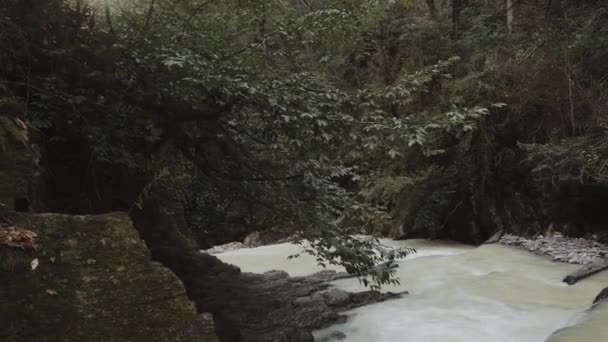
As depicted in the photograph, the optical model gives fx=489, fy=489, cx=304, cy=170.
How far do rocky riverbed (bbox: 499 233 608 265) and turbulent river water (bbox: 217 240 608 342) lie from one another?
0.30 m

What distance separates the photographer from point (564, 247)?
1018 cm

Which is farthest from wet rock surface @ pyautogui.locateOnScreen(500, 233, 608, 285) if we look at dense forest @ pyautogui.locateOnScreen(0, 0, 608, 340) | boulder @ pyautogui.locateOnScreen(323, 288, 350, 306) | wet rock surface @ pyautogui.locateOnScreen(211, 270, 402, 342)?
boulder @ pyautogui.locateOnScreen(323, 288, 350, 306)

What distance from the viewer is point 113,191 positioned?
542 cm

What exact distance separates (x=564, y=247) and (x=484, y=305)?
4049 mm

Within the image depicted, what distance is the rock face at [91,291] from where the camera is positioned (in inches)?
103

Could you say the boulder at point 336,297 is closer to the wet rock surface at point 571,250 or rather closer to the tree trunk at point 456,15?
the wet rock surface at point 571,250

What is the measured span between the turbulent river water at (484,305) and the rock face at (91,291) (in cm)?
412

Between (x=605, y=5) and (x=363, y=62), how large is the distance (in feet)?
35.4

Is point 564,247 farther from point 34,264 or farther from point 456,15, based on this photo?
point 34,264

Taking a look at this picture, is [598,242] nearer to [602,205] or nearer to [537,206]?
[602,205]

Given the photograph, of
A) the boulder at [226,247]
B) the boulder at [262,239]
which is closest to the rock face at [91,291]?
the boulder at [226,247]

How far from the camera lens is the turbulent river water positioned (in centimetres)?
611

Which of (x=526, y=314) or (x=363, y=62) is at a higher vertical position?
(x=363, y=62)

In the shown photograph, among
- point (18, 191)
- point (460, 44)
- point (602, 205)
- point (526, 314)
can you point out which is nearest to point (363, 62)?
point (460, 44)
